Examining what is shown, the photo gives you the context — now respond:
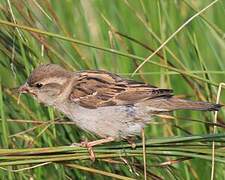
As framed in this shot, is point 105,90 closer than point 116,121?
No

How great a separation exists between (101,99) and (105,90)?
0.19 ft

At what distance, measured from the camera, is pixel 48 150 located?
302 centimetres

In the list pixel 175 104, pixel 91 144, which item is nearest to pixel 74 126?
pixel 91 144

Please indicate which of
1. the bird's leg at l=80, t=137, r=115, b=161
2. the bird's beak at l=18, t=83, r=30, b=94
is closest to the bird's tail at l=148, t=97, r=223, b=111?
the bird's leg at l=80, t=137, r=115, b=161

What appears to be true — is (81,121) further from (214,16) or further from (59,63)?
(214,16)

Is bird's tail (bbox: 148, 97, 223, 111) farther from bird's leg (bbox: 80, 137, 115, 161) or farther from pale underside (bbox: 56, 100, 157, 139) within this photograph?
bird's leg (bbox: 80, 137, 115, 161)

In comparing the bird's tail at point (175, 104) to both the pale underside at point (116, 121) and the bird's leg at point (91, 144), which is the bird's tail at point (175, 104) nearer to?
the pale underside at point (116, 121)

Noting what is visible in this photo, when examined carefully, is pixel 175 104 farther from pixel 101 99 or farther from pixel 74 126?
pixel 74 126

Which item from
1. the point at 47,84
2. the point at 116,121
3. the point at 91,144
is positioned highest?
the point at 47,84

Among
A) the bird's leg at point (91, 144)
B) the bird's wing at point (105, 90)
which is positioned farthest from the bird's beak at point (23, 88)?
the bird's leg at point (91, 144)

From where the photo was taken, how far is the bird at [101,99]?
144 inches

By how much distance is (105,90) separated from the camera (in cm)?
386

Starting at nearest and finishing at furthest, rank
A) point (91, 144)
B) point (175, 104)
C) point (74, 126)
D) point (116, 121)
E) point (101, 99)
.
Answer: point (91, 144), point (175, 104), point (116, 121), point (101, 99), point (74, 126)

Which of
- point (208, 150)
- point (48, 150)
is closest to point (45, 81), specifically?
point (48, 150)
